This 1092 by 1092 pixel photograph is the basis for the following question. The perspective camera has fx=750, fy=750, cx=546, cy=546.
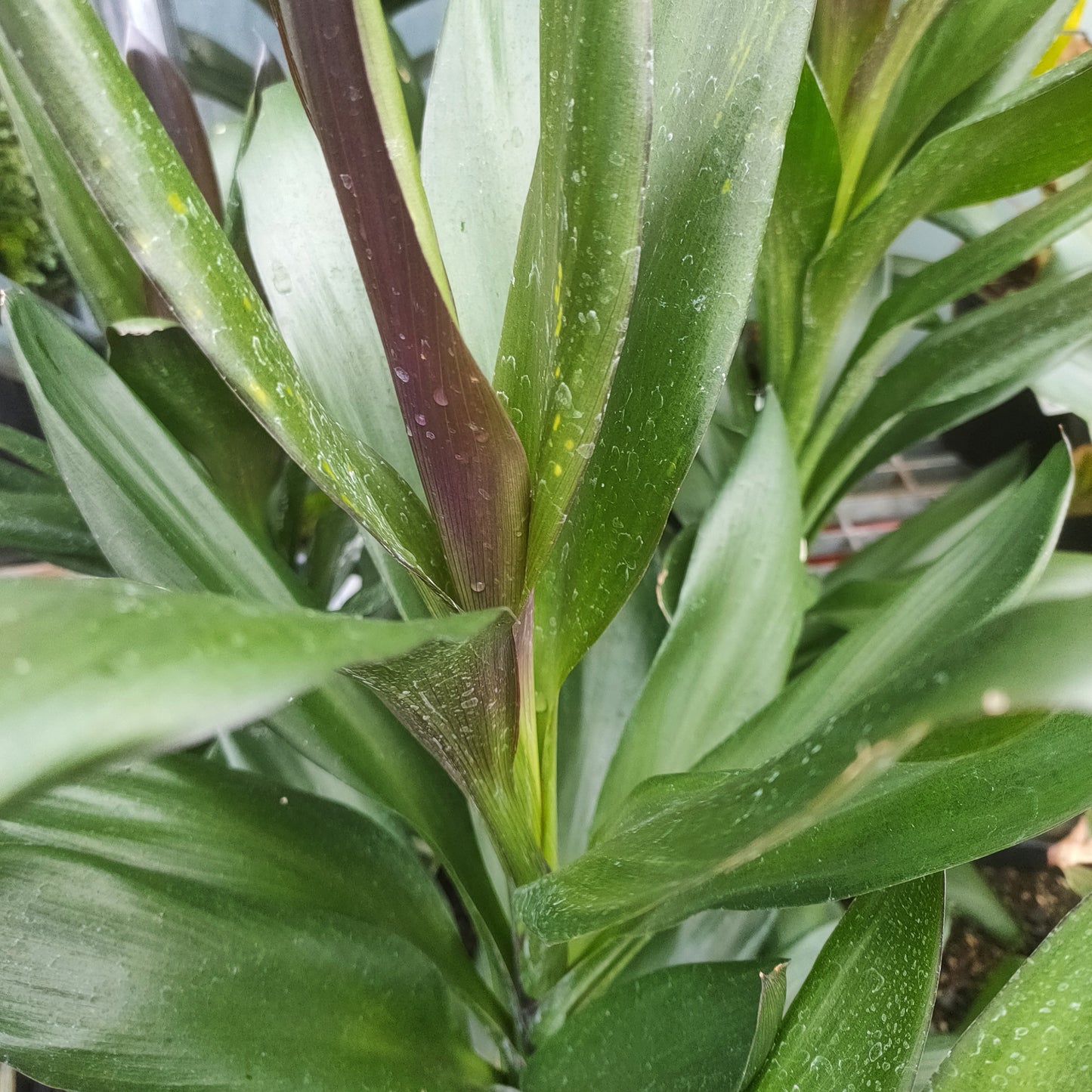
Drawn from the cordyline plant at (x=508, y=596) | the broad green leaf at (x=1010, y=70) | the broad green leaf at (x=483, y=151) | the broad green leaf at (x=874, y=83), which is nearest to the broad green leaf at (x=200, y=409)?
the cordyline plant at (x=508, y=596)

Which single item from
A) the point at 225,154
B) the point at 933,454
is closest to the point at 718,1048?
the point at 225,154

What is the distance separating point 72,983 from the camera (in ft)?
0.81

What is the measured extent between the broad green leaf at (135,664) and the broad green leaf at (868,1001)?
25cm

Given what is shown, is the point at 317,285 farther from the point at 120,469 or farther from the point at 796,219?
the point at 796,219

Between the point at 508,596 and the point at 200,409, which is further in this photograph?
the point at 200,409

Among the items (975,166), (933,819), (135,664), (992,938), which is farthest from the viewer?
(992,938)

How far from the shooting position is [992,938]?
573 millimetres

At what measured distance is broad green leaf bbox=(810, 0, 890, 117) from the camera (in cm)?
45

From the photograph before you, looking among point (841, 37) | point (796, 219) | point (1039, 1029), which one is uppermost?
point (841, 37)

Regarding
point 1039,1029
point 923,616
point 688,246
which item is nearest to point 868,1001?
point 1039,1029

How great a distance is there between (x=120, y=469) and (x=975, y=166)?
16.5 inches

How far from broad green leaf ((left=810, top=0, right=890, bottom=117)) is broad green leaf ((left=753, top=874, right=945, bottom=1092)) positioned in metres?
0.47

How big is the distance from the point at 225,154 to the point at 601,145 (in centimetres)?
41

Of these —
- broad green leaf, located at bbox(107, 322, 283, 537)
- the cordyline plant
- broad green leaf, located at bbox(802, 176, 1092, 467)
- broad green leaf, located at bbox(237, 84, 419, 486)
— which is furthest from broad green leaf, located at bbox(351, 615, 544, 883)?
broad green leaf, located at bbox(802, 176, 1092, 467)
